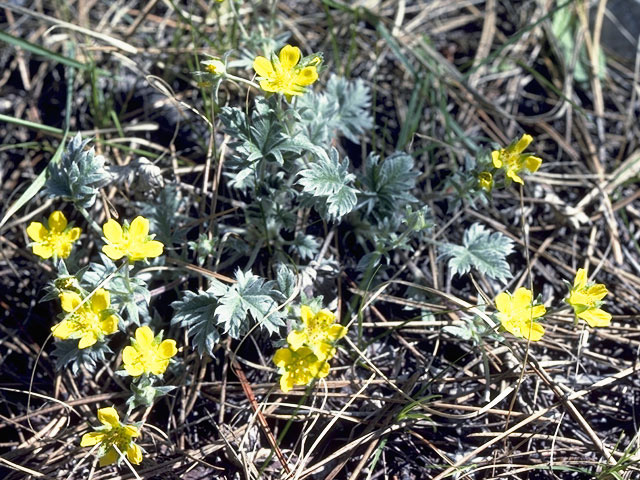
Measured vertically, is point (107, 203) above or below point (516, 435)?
above

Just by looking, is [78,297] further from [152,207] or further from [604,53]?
[604,53]

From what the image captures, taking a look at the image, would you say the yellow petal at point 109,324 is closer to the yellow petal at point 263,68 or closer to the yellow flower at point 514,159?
the yellow petal at point 263,68

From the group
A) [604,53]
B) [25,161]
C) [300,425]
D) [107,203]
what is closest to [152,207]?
[107,203]

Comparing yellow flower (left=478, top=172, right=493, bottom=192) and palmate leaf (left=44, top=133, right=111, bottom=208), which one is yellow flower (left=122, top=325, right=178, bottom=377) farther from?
yellow flower (left=478, top=172, right=493, bottom=192)

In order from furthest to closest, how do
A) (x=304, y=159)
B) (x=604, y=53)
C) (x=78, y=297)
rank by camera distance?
(x=604, y=53), (x=304, y=159), (x=78, y=297)

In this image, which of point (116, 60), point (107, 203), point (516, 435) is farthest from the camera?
point (116, 60)

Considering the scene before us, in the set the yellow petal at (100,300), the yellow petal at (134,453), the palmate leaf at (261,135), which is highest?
the palmate leaf at (261,135)

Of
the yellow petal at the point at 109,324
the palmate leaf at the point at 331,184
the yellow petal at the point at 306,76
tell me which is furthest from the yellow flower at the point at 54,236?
the yellow petal at the point at 306,76
